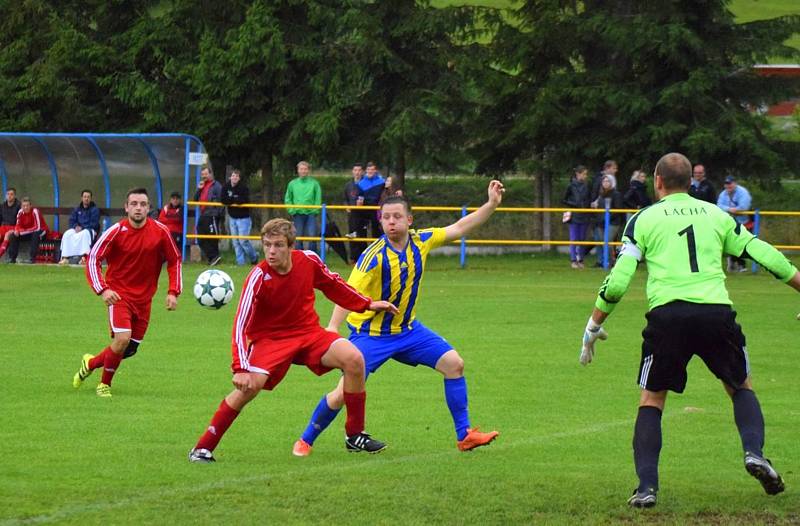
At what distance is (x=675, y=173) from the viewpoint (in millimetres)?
6676

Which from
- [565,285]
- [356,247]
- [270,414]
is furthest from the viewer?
[356,247]

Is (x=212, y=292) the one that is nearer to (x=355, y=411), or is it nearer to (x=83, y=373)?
(x=83, y=373)

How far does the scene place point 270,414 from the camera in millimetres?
9922

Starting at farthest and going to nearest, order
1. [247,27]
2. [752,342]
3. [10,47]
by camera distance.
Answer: [10,47] → [247,27] → [752,342]

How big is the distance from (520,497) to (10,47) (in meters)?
27.1

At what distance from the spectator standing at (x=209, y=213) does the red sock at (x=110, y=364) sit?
13978 millimetres

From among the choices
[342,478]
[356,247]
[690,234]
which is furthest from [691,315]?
[356,247]

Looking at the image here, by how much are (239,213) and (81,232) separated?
10.4 feet

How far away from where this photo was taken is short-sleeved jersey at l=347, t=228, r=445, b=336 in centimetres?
824

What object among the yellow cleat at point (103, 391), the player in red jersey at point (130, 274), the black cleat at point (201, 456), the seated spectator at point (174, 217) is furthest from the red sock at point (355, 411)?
the seated spectator at point (174, 217)

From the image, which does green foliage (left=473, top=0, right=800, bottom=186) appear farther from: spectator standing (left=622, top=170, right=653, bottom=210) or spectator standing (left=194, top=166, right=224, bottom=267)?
spectator standing (left=194, top=166, right=224, bottom=267)

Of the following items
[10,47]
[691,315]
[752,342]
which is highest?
[10,47]

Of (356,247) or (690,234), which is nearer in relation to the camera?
(690,234)

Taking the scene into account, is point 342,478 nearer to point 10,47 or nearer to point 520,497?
point 520,497
